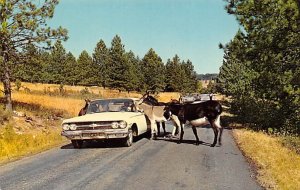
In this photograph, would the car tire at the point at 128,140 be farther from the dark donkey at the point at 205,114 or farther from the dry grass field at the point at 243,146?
the dry grass field at the point at 243,146

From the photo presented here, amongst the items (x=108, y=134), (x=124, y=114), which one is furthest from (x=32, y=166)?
(x=124, y=114)

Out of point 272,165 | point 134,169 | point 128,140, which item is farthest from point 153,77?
point 134,169

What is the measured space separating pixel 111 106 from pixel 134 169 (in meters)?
6.03

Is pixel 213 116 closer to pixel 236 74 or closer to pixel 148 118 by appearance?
pixel 148 118

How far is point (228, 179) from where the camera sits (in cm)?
816

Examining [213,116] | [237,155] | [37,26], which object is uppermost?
[37,26]

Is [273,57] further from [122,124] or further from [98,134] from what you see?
[98,134]

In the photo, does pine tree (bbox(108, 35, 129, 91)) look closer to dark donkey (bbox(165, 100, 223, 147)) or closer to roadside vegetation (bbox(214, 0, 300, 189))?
roadside vegetation (bbox(214, 0, 300, 189))

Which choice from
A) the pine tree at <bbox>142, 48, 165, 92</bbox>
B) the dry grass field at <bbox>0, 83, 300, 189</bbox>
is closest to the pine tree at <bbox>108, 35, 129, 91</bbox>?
the pine tree at <bbox>142, 48, 165, 92</bbox>

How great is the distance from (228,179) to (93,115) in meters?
7.14

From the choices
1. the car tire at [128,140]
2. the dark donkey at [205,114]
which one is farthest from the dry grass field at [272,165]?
the car tire at [128,140]

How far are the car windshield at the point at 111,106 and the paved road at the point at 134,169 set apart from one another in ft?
6.56

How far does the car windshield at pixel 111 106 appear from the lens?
15070 millimetres

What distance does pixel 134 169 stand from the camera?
9406 millimetres
